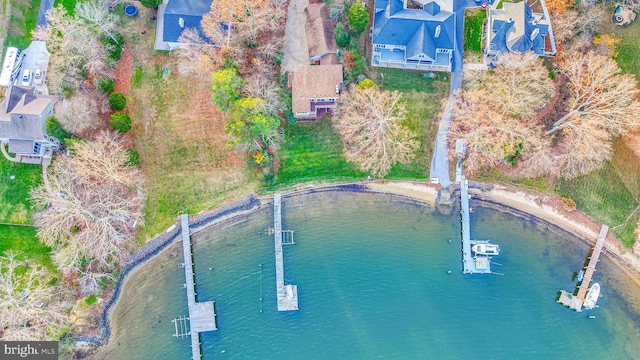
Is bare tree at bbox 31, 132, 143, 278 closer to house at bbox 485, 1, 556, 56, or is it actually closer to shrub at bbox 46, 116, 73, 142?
shrub at bbox 46, 116, 73, 142

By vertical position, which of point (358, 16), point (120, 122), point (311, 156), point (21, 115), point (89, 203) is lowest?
point (89, 203)

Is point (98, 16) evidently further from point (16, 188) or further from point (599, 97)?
point (599, 97)

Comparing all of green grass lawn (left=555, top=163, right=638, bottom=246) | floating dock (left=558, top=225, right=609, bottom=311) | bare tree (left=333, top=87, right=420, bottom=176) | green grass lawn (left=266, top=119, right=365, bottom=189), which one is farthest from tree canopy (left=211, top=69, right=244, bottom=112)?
floating dock (left=558, top=225, right=609, bottom=311)

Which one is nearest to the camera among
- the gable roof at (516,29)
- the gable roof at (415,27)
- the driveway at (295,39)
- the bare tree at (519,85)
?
the bare tree at (519,85)

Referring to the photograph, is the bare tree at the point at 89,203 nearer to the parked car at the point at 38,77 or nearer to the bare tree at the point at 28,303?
the bare tree at the point at 28,303

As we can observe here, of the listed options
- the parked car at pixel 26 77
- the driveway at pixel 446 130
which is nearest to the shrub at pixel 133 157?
the parked car at pixel 26 77

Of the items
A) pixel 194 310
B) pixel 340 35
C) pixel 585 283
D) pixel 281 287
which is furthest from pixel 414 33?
pixel 194 310

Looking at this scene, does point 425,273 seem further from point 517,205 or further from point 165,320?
point 165,320
